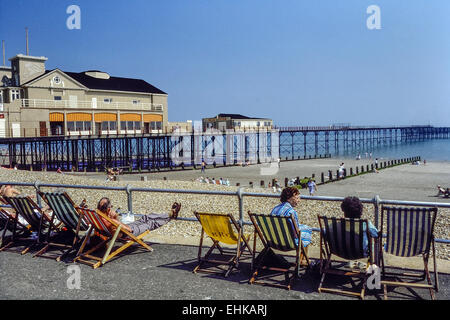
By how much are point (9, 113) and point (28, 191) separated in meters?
22.5

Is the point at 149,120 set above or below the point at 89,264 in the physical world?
above

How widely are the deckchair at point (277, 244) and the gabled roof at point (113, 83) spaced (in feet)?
132

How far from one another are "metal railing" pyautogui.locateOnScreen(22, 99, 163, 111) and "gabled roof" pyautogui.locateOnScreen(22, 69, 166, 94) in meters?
1.75

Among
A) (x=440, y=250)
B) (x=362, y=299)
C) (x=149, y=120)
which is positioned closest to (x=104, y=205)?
(x=362, y=299)

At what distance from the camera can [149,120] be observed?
4872 centimetres

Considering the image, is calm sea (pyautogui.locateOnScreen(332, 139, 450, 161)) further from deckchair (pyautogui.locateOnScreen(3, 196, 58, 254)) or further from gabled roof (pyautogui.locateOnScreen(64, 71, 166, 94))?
deckchair (pyautogui.locateOnScreen(3, 196, 58, 254))

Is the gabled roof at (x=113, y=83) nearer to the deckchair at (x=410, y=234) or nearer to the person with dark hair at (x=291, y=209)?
the person with dark hair at (x=291, y=209)

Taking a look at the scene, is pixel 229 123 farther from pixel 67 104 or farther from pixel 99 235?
pixel 99 235

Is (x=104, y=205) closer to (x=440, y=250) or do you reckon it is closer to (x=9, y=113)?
(x=440, y=250)

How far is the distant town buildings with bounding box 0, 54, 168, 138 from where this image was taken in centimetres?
3803

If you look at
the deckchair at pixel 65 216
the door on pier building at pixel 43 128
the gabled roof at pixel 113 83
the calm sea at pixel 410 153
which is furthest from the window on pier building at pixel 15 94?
the calm sea at pixel 410 153

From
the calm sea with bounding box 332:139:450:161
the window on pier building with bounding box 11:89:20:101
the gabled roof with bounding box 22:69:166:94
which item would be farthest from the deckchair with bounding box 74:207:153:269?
the calm sea with bounding box 332:139:450:161

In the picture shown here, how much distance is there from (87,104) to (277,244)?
41199 mm
